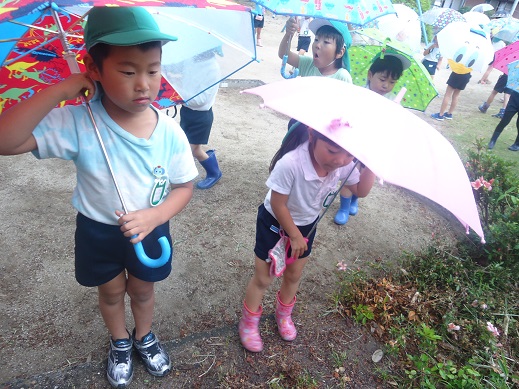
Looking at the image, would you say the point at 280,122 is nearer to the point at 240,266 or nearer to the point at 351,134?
the point at 240,266

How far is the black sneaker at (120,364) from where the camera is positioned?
5.83 feet

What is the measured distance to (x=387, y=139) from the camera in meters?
1.30

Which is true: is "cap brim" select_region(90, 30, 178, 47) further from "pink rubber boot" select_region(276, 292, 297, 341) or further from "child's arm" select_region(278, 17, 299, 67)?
"child's arm" select_region(278, 17, 299, 67)

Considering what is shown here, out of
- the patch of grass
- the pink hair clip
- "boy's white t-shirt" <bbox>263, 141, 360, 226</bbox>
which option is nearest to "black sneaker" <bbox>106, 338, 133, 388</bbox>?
"boy's white t-shirt" <bbox>263, 141, 360, 226</bbox>

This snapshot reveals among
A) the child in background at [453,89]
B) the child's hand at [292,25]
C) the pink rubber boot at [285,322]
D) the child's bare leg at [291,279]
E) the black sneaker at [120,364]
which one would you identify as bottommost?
the child in background at [453,89]

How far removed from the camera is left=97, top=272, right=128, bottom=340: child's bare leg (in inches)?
63.9

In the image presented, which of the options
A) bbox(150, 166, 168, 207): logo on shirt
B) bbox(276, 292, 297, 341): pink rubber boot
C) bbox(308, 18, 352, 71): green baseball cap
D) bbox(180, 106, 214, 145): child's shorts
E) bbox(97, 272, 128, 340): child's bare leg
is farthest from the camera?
bbox(180, 106, 214, 145): child's shorts

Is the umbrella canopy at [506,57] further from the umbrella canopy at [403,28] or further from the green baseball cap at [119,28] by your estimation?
the green baseball cap at [119,28]

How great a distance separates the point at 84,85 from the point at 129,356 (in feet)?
4.39

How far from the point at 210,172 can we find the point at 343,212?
4.33 feet

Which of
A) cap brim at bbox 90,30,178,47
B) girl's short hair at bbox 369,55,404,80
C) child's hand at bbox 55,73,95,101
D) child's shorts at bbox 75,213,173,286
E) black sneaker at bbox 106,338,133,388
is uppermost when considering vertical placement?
cap brim at bbox 90,30,178,47

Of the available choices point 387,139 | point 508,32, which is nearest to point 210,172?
point 387,139

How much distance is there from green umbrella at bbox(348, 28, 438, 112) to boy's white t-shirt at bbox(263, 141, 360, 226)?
144 centimetres

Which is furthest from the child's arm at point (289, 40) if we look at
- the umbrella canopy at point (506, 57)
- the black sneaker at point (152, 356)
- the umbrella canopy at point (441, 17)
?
the umbrella canopy at point (441, 17)
